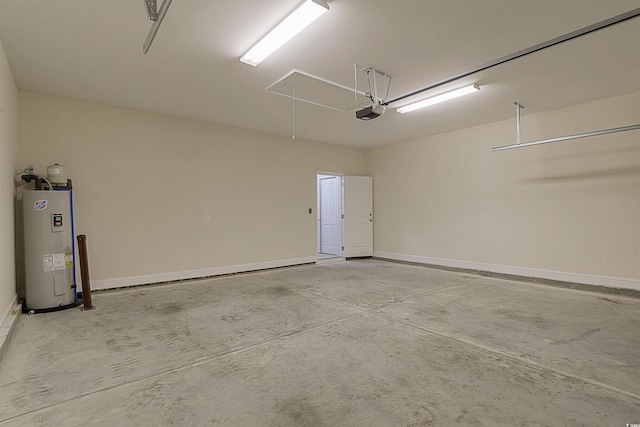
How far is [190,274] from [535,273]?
606cm

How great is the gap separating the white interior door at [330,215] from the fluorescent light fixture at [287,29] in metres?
4.87

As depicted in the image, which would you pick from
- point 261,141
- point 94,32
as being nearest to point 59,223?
point 94,32

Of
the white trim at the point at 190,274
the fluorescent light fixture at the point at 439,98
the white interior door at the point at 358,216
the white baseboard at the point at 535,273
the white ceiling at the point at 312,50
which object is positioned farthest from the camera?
the white interior door at the point at 358,216

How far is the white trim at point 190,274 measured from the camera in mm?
4691

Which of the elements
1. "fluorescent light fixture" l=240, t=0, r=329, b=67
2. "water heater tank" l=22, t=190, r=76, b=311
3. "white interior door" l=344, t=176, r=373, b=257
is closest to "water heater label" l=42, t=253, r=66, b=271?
"water heater tank" l=22, t=190, r=76, b=311

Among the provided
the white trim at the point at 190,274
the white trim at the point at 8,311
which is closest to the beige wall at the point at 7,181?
the white trim at the point at 8,311

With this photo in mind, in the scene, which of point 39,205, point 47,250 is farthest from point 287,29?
point 47,250

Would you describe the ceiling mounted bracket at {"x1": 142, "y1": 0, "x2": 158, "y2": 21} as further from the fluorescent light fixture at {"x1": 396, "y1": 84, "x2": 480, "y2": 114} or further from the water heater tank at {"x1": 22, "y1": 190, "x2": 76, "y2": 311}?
the fluorescent light fixture at {"x1": 396, "y1": 84, "x2": 480, "y2": 114}

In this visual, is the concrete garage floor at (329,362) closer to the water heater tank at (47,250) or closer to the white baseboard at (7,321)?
the white baseboard at (7,321)

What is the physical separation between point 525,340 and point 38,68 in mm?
5996

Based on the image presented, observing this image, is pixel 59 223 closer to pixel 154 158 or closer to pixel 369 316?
pixel 154 158

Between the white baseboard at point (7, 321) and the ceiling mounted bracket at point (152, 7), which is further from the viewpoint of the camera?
the white baseboard at point (7, 321)

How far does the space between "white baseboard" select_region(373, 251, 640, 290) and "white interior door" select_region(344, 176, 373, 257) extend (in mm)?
942

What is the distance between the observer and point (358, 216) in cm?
780
